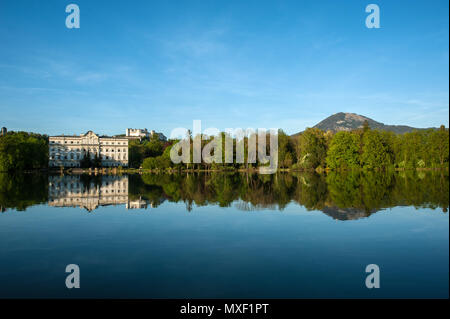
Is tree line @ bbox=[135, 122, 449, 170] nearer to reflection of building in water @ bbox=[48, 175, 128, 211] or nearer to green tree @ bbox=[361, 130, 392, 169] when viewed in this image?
Answer: green tree @ bbox=[361, 130, 392, 169]

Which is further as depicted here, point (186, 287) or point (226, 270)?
point (226, 270)

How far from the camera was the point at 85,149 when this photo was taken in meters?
111

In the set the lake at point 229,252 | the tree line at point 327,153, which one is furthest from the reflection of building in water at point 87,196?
the tree line at point 327,153

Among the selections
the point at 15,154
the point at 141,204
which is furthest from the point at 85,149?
the point at 141,204

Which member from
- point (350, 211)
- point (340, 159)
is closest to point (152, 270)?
point (350, 211)

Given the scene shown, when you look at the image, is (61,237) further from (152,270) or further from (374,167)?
(374,167)

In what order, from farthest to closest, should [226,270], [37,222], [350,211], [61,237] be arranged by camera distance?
1. [350,211]
2. [37,222]
3. [61,237]
4. [226,270]

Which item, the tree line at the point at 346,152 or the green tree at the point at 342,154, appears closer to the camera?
the tree line at the point at 346,152

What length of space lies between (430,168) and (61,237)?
73277 millimetres

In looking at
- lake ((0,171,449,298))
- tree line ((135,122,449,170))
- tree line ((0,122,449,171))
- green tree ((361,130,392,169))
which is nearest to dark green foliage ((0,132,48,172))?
tree line ((0,122,449,171))

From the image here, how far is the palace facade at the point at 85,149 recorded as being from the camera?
108m

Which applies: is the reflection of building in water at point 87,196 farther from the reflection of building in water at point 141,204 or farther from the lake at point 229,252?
the lake at point 229,252

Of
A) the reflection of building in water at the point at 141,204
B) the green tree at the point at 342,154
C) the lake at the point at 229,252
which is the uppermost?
the green tree at the point at 342,154
